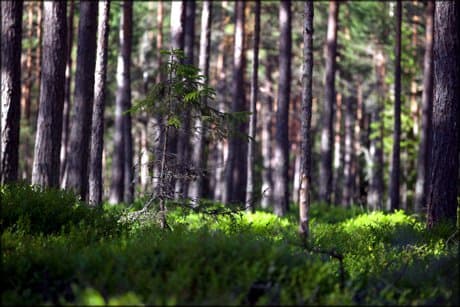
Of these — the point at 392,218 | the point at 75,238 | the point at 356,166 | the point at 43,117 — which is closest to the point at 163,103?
the point at 75,238

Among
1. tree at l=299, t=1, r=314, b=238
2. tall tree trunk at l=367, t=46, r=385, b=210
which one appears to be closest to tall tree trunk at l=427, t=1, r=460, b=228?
tree at l=299, t=1, r=314, b=238

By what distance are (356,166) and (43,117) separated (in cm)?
3837

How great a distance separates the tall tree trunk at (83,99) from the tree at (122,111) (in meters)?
5.67

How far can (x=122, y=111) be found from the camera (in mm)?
19438

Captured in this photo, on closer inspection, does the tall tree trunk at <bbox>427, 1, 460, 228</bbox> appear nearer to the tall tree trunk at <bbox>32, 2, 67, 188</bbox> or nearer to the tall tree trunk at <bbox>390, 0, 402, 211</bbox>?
the tall tree trunk at <bbox>32, 2, 67, 188</bbox>

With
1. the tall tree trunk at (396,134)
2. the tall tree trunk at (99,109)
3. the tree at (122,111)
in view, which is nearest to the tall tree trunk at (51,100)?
the tall tree trunk at (99,109)

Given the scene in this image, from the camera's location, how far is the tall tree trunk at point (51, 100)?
11859mm

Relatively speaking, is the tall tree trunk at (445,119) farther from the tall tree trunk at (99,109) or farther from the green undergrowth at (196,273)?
the tall tree trunk at (99,109)

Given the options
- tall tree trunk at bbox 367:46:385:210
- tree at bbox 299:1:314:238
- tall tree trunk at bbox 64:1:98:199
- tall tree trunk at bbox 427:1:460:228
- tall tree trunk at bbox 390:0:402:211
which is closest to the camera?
tree at bbox 299:1:314:238

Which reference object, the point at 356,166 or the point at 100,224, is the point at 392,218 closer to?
the point at 100,224

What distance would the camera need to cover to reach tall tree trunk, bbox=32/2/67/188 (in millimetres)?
11859

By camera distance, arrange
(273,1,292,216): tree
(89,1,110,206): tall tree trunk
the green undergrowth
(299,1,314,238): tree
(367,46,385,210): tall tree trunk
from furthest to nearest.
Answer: (367,46,385,210): tall tree trunk, (273,1,292,216): tree, (89,1,110,206): tall tree trunk, (299,1,314,238): tree, the green undergrowth

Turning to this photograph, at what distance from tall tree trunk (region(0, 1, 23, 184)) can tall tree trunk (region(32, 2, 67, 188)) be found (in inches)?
22.3

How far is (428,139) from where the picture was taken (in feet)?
77.7
